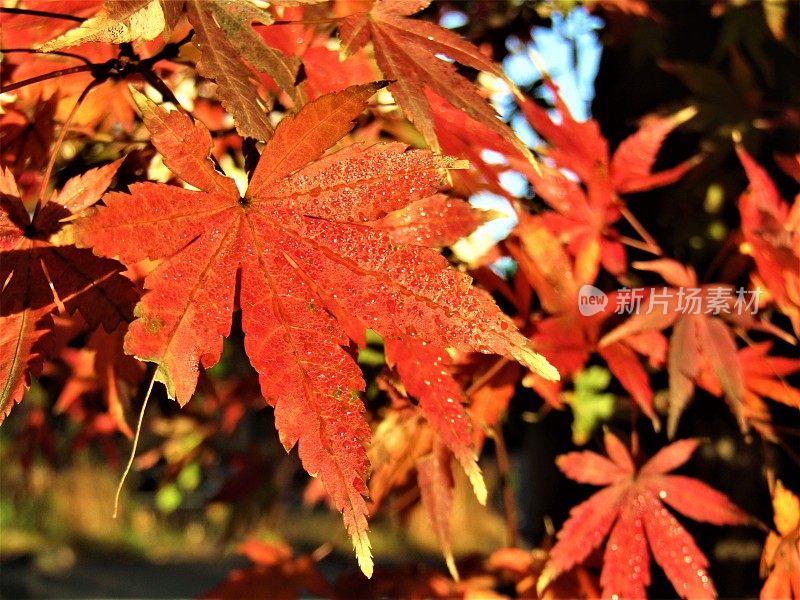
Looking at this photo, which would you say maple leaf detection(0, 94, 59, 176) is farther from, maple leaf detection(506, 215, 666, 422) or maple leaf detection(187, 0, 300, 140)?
maple leaf detection(506, 215, 666, 422)

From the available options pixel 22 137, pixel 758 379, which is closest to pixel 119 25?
pixel 22 137

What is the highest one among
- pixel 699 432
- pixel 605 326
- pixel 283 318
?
pixel 283 318

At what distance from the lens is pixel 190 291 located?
48 centimetres

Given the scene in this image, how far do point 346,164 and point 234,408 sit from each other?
43.8 inches

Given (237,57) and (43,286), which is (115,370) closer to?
(43,286)

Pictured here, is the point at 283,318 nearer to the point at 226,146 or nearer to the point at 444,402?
the point at 444,402

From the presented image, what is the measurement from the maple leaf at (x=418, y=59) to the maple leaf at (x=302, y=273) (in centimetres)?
4

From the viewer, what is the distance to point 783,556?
74 centimetres

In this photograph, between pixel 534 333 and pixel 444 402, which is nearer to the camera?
pixel 444 402

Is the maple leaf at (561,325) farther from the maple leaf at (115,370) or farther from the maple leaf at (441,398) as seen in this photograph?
the maple leaf at (115,370)

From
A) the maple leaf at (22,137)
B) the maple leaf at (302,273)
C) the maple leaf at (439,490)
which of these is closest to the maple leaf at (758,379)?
the maple leaf at (439,490)

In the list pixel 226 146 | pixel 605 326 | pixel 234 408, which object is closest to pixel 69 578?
pixel 234 408

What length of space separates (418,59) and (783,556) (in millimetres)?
569

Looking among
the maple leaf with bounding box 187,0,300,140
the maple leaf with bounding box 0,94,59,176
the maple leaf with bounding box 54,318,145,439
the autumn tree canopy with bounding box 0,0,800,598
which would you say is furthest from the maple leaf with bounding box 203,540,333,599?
the maple leaf with bounding box 187,0,300,140
